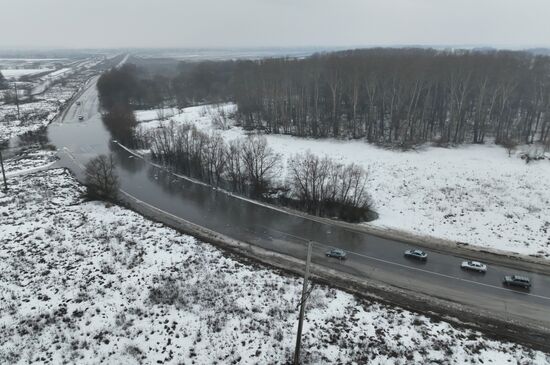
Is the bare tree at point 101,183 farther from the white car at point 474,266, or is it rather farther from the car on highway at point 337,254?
the white car at point 474,266

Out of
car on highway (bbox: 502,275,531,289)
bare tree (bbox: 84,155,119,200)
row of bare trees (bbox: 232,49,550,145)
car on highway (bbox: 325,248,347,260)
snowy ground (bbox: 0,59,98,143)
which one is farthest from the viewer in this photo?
snowy ground (bbox: 0,59,98,143)

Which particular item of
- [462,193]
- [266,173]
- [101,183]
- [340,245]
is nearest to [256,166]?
[266,173]

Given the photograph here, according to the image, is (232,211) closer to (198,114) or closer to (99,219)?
(99,219)

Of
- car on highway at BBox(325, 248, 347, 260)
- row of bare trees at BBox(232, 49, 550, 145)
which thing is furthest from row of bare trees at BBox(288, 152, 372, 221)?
row of bare trees at BBox(232, 49, 550, 145)

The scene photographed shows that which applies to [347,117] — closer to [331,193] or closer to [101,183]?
[331,193]

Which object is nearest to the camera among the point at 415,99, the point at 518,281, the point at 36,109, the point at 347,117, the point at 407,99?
the point at 518,281

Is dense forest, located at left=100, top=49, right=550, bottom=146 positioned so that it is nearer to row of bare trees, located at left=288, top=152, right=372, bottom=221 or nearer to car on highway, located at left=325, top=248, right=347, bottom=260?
row of bare trees, located at left=288, top=152, right=372, bottom=221

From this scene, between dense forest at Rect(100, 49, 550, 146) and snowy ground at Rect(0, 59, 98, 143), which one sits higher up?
dense forest at Rect(100, 49, 550, 146)
